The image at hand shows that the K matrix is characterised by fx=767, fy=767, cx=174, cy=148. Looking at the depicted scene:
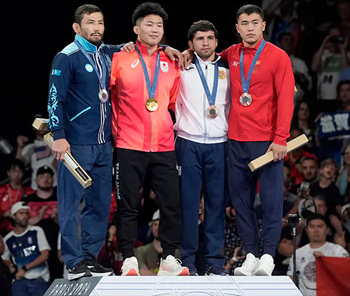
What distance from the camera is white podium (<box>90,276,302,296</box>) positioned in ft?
15.9

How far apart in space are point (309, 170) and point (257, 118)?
113 inches

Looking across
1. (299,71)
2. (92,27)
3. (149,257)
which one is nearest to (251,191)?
(92,27)

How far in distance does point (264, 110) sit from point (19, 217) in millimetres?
3561

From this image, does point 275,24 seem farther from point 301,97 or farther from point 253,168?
point 253,168

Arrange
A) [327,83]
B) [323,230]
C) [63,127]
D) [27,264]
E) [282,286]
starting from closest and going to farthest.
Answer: [282,286], [63,127], [323,230], [27,264], [327,83]

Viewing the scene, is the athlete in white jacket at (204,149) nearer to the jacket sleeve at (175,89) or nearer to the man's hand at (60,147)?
the jacket sleeve at (175,89)

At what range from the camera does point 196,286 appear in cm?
496

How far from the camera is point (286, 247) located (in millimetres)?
7676

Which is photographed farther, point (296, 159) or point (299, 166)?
point (296, 159)

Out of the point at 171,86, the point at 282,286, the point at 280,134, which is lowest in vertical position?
the point at 282,286

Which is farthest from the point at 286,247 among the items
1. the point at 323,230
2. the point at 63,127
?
the point at 63,127

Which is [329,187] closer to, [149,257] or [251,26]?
[149,257]

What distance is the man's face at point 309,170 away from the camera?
821cm

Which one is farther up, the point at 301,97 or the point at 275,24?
the point at 275,24
